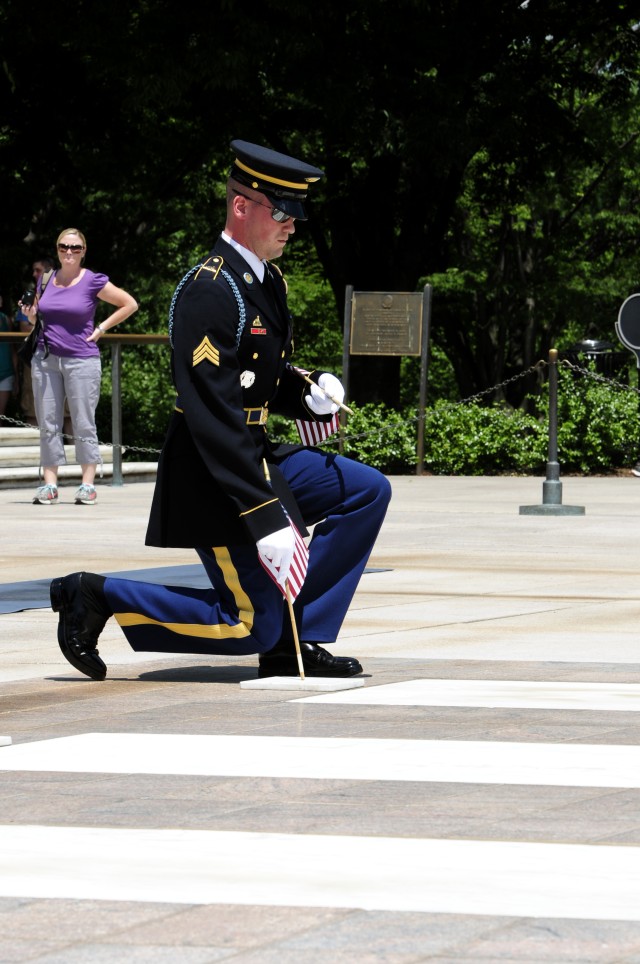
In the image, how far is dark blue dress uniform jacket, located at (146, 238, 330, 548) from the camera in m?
6.86

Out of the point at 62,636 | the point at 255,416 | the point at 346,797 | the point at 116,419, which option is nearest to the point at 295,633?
the point at 255,416

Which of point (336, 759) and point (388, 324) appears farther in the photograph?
point (388, 324)

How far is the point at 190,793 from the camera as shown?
5.18 meters

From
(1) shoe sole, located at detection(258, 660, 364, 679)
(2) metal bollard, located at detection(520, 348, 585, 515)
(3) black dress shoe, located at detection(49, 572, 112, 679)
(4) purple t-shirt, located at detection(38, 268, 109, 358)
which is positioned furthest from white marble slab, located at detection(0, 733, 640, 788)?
(4) purple t-shirt, located at detection(38, 268, 109, 358)

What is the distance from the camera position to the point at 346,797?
16.8 ft

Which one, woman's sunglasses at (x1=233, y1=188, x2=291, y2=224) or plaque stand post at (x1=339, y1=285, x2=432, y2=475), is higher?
woman's sunglasses at (x1=233, y1=188, x2=291, y2=224)

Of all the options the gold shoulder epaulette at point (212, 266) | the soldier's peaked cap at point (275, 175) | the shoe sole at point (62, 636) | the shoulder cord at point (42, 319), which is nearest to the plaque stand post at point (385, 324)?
the shoulder cord at point (42, 319)

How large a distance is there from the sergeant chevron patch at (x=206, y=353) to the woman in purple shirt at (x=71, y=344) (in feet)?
29.9

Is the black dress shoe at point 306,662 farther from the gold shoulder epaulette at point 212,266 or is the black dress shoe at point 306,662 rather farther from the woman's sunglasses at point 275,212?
the woman's sunglasses at point 275,212

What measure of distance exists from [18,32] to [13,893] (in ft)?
77.0

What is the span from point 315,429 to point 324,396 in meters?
0.21

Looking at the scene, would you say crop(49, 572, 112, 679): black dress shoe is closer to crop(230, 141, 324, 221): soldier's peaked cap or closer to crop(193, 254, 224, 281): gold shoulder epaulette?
crop(193, 254, 224, 281): gold shoulder epaulette

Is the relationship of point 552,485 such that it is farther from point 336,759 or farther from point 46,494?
point 336,759

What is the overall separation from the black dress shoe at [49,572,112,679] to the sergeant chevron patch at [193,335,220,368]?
91cm
